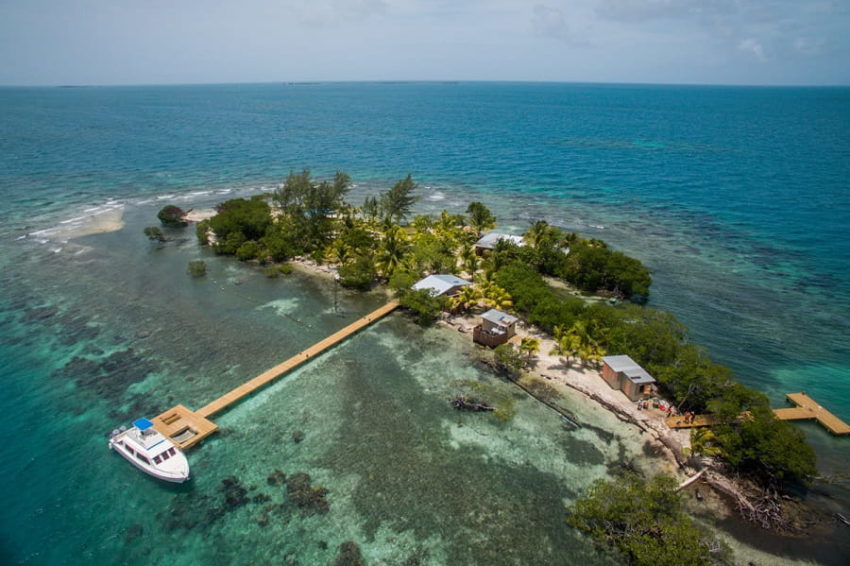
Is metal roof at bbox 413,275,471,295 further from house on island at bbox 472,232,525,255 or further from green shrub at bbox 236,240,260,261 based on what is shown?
green shrub at bbox 236,240,260,261

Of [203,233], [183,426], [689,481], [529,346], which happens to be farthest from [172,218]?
[689,481]

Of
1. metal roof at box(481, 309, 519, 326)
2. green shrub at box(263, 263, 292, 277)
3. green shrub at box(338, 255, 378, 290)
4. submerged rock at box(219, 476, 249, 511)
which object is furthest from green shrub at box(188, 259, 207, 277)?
metal roof at box(481, 309, 519, 326)

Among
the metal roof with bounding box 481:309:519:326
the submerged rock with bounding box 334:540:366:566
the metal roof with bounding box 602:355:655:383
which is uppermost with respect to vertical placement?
the metal roof with bounding box 481:309:519:326

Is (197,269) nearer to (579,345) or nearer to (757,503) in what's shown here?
(579,345)

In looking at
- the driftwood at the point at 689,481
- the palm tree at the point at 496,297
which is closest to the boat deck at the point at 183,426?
the palm tree at the point at 496,297

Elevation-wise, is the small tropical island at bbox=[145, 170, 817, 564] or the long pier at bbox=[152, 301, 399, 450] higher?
the small tropical island at bbox=[145, 170, 817, 564]

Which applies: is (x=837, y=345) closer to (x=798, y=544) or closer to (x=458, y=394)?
(x=798, y=544)

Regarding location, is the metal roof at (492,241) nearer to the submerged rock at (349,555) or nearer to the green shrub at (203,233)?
the green shrub at (203,233)

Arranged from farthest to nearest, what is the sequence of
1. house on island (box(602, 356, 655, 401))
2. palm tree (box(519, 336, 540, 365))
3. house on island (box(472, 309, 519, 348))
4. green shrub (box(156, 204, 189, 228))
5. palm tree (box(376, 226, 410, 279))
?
green shrub (box(156, 204, 189, 228))
palm tree (box(376, 226, 410, 279))
house on island (box(472, 309, 519, 348))
palm tree (box(519, 336, 540, 365))
house on island (box(602, 356, 655, 401))
